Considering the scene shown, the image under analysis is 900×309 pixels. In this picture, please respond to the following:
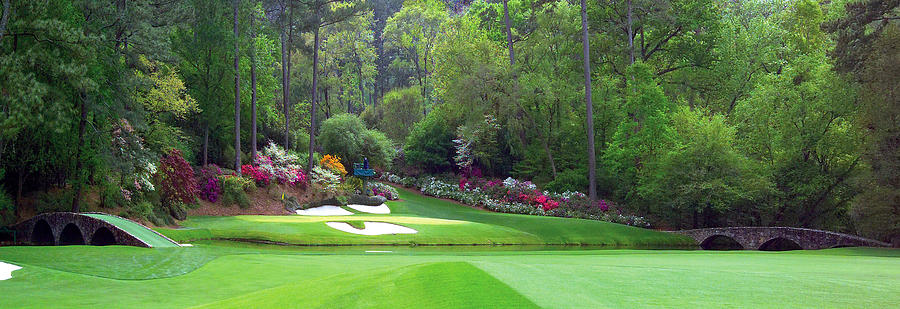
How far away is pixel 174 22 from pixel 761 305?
23.6 meters

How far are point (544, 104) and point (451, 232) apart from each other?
19014 mm

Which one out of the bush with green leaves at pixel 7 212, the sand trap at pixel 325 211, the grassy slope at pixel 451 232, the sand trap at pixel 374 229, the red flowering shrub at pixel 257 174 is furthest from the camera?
the red flowering shrub at pixel 257 174

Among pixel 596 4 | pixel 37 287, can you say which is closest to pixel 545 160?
pixel 596 4

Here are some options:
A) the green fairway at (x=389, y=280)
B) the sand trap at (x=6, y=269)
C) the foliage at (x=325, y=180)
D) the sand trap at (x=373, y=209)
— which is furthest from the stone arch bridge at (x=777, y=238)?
the sand trap at (x=6, y=269)

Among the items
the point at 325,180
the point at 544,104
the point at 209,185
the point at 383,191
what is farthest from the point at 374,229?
the point at 544,104

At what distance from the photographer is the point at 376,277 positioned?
562cm

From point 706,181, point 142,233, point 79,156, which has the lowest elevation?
point 142,233

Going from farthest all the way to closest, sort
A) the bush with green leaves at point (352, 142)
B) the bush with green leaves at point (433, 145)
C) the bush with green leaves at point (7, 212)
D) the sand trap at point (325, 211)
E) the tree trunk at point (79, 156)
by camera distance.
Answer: the bush with green leaves at point (433, 145) < the bush with green leaves at point (352, 142) < the sand trap at point (325, 211) < the tree trunk at point (79, 156) < the bush with green leaves at point (7, 212)

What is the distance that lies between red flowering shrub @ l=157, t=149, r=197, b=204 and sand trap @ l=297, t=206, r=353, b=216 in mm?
6597

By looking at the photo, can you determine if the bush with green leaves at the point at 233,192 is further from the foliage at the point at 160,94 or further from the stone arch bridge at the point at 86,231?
the stone arch bridge at the point at 86,231

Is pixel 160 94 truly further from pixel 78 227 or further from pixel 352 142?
pixel 352 142

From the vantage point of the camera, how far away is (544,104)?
3931 centimetres

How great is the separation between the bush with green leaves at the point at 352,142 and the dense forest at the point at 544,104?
0.47 feet

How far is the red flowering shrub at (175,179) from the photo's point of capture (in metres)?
22.6
